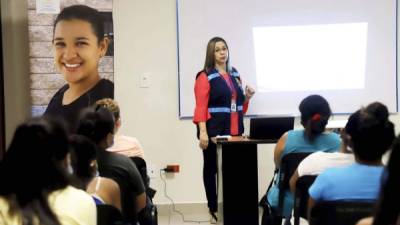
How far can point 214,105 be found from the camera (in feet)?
15.6

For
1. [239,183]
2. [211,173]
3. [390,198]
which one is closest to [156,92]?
[211,173]

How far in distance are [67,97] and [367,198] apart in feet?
10.6

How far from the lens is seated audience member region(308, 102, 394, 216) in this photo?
198 cm

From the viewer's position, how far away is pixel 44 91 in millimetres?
4605

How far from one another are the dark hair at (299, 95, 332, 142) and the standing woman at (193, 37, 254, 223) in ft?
5.56

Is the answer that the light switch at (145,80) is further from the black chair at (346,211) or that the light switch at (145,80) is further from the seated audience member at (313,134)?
the black chair at (346,211)

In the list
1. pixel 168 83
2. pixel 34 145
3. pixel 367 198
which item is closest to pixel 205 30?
pixel 168 83

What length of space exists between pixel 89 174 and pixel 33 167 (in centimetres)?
58

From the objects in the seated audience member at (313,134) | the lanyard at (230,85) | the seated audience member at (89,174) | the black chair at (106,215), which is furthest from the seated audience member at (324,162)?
the lanyard at (230,85)

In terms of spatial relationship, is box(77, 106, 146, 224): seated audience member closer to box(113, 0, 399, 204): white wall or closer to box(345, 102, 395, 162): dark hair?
box(345, 102, 395, 162): dark hair

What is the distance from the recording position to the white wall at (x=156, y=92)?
5.17m

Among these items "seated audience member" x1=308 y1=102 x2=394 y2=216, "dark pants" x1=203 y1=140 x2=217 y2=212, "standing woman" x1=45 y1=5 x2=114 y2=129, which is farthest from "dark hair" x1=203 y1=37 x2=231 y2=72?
"seated audience member" x1=308 y1=102 x2=394 y2=216

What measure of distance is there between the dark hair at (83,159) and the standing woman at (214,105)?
260cm

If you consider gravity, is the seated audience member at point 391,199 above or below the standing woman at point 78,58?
below
